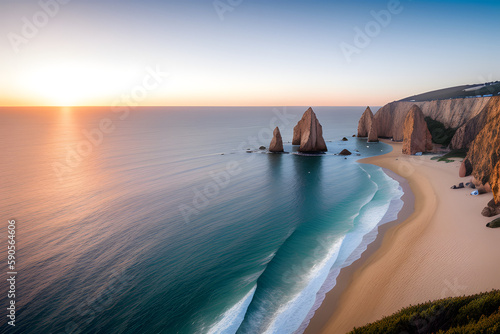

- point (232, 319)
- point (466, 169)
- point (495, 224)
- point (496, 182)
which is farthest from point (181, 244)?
point (466, 169)

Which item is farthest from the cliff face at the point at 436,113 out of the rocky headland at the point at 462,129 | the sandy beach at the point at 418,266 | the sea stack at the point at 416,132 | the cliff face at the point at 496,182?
the sandy beach at the point at 418,266

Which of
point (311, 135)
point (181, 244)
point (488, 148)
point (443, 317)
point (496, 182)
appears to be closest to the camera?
point (443, 317)

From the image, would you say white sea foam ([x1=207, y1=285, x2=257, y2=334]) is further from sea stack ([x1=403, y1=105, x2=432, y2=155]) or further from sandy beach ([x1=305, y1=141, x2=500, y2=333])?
sea stack ([x1=403, y1=105, x2=432, y2=155])

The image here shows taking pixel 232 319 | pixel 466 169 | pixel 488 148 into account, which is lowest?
pixel 466 169

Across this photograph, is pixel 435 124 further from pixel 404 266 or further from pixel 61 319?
pixel 61 319

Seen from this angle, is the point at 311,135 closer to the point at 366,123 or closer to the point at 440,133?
the point at 440,133

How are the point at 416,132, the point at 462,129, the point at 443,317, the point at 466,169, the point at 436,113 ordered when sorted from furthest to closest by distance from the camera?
1. the point at 436,113
2. the point at 416,132
3. the point at 462,129
4. the point at 466,169
5. the point at 443,317
